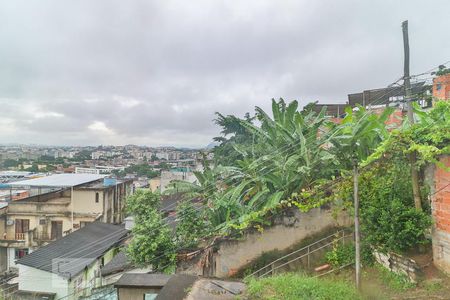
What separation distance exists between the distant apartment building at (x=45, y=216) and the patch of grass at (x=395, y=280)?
736 inches

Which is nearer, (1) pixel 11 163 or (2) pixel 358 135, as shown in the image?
(2) pixel 358 135

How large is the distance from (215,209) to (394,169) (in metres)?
4.68

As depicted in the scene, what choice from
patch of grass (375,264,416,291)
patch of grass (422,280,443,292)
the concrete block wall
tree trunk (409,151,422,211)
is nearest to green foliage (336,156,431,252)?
tree trunk (409,151,422,211)

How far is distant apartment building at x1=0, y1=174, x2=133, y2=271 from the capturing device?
18.3 m

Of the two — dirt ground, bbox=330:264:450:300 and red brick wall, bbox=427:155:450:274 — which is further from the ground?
red brick wall, bbox=427:155:450:274

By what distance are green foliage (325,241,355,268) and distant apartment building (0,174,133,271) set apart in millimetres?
17508

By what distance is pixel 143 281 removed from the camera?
6.82 meters

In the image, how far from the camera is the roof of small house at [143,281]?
673 centimetres

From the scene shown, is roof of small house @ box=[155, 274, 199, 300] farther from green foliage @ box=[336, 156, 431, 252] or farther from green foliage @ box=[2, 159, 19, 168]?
green foliage @ box=[2, 159, 19, 168]

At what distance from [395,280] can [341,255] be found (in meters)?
1.33

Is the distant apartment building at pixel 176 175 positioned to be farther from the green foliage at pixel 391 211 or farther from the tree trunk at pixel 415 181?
the tree trunk at pixel 415 181

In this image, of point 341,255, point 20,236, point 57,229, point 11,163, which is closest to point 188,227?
point 341,255

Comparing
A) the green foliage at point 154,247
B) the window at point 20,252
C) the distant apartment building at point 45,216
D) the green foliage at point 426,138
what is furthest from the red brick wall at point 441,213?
the window at point 20,252

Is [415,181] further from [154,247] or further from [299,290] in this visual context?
[154,247]
